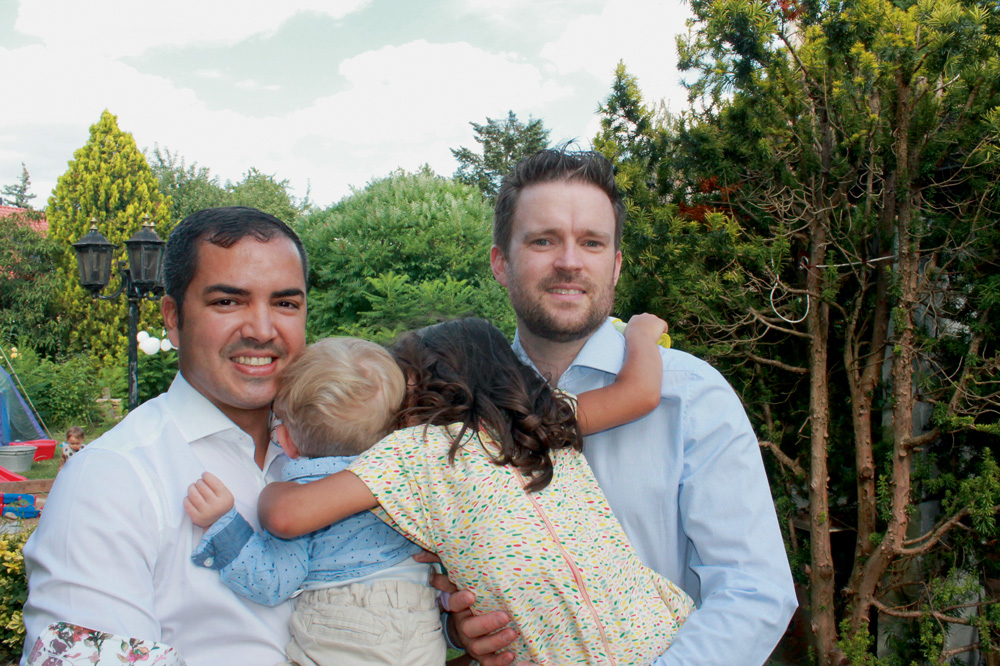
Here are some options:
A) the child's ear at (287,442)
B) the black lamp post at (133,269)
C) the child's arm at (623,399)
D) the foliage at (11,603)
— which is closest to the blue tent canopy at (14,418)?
the black lamp post at (133,269)

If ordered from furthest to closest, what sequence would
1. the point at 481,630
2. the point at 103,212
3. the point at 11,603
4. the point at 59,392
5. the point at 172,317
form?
the point at 103,212 < the point at 59,392 < the point at 11,603 < the point at 172,317 < the point at 481,630

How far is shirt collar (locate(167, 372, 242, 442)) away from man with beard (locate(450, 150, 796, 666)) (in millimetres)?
747

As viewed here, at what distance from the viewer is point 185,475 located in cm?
164

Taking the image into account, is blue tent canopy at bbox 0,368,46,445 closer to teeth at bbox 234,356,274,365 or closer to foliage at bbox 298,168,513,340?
foliage at bbox 298,168,513,340

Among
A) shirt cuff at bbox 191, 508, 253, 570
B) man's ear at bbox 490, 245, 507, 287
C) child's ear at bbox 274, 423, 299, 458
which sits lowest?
shirt cuff at bbox 191, 508, 253, 570

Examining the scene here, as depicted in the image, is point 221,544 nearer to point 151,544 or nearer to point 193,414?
point 151,544

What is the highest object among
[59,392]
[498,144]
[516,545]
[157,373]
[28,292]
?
[498,144]

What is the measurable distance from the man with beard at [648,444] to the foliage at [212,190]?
2775 cm

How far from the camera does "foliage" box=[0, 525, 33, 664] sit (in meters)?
5.16

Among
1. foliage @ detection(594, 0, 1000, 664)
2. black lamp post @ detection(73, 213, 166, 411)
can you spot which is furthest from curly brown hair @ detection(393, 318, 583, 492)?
black lamp post @ detection(73, 213, 166, 411)

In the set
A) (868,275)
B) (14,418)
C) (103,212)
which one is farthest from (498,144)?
(868,275)

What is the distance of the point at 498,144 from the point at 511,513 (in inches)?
1408

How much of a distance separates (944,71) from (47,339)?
84.4 ft

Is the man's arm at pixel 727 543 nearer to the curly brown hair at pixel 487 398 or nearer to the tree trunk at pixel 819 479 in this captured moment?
the curly brown hair at pixel 487 398
